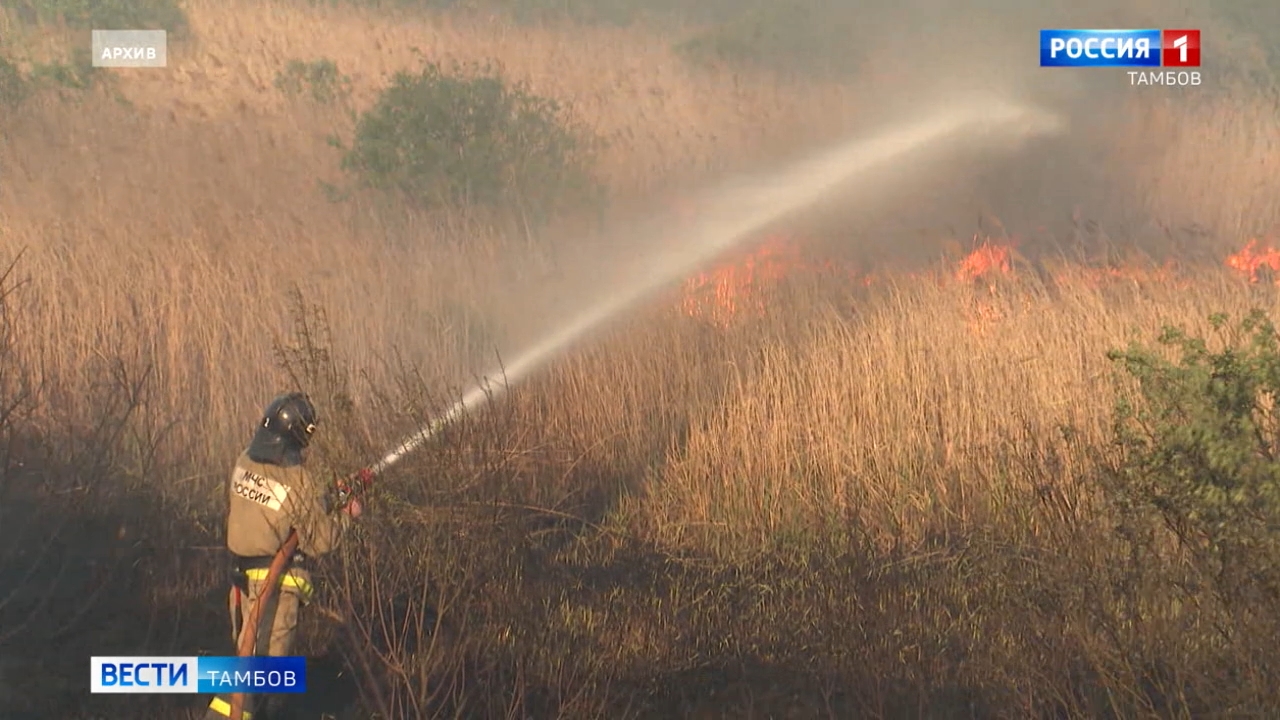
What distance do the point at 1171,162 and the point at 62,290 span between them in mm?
13510

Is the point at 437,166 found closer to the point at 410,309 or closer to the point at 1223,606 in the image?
the point at 410,309

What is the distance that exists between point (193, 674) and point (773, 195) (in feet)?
39.5

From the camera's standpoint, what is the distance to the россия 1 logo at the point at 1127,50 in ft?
61.3

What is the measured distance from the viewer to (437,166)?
15695mm

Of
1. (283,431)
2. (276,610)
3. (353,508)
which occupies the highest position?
(283,431)

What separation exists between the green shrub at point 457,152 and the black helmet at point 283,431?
9.94 metres

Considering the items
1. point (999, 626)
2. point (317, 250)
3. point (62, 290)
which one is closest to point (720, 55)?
point (317, 250)

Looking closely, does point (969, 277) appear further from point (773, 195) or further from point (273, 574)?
point (273, 574)

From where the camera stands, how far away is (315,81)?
62.7ft

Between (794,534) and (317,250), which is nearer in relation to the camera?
(794,534)

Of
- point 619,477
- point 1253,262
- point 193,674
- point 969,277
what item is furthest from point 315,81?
point 193,674

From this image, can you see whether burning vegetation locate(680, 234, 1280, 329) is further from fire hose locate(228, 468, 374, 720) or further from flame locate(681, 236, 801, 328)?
fire hose locate(228, 468, 374, 720)

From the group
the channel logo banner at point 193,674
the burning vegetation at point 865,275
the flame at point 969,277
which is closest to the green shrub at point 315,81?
the burning vegetation at point 865,275

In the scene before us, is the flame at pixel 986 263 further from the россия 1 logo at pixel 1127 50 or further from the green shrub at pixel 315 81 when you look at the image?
the green shrub at pixel 315 81
